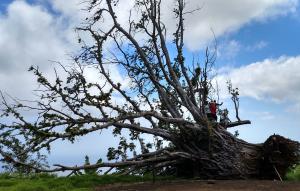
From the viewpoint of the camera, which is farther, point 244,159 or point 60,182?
point 244,159

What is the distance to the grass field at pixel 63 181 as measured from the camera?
1290cm

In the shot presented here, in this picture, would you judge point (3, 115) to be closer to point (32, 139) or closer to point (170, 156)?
point (32, 139)

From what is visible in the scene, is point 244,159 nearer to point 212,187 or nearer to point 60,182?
point 212,187

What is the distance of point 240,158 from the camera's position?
15414 millimetres

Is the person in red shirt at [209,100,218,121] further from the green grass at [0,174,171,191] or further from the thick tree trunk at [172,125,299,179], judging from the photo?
the green grass at [0,174,171,191]

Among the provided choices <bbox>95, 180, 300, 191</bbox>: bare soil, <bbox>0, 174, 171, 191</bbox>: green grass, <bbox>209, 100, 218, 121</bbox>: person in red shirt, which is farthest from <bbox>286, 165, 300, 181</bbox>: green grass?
<bbox>0, 174, 171, 191</bbox>: green grass

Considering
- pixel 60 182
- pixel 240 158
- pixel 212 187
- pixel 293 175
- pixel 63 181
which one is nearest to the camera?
pixel 212 187

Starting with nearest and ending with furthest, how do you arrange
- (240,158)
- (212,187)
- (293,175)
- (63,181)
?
(212,187), (63,181), (240,158), (293,175)

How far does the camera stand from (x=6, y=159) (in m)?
13.2

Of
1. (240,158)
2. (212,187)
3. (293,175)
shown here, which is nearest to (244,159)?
(240,158)

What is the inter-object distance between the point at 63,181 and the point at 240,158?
5.55m

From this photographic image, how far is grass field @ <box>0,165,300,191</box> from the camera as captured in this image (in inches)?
508

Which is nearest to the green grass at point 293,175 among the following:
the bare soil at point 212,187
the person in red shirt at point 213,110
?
the bare soil at point 212,187

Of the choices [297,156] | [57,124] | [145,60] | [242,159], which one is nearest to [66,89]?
[57,124]
